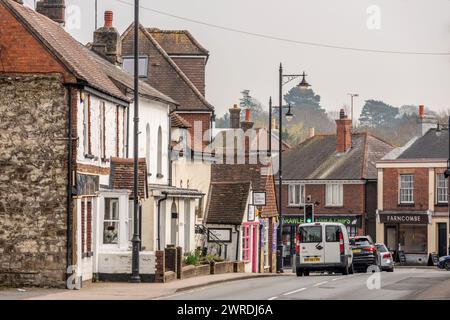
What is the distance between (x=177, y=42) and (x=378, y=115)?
316 feet

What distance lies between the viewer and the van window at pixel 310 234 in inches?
1944

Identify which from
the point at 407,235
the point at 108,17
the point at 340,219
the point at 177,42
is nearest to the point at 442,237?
the point at 407,235

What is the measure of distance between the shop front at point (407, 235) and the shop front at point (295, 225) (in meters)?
2.36

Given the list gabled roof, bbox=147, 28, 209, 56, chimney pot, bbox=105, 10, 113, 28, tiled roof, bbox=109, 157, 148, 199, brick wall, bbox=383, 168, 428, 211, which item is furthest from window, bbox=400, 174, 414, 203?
tiled roof, bbox=109, 157, 148, 199

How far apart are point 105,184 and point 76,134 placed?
5265 mm

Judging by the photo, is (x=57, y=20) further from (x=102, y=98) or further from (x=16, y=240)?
(x=16, y=240)

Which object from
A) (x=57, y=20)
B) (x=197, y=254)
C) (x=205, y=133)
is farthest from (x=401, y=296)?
(x=205, y=133)

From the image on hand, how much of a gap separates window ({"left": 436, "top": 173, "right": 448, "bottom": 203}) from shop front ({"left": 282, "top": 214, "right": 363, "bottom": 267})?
6451 millimetres

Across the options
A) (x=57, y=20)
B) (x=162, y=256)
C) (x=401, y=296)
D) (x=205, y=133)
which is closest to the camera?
(x=401, y=296)

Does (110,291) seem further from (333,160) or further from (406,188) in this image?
(333,160)

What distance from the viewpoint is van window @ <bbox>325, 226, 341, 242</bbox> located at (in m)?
49.1

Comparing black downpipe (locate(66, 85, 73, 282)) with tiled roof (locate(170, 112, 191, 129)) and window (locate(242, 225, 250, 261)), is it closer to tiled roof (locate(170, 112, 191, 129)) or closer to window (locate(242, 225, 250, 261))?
tiled roof (locate(170, 112, 191, 129))

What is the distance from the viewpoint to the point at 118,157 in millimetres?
44594

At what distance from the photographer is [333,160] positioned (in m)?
93.2
